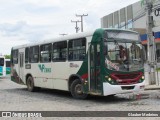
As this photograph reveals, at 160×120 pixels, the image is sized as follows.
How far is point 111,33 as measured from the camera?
46.1 ft

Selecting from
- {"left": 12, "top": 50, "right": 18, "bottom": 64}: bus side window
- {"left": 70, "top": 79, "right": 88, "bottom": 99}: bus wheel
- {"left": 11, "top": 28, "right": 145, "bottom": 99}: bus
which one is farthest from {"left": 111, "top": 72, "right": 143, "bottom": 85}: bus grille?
{"left": 12, "top": 50, "right": 18, "bottom": 64}: bus side window

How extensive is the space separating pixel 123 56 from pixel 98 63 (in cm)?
104

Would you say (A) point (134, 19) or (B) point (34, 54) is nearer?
(B) point (34, 54)

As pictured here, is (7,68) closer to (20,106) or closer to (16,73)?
(16,73)

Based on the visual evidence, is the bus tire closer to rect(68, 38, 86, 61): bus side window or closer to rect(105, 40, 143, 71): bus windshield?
rect(68, 38, 86, 61): bus side window

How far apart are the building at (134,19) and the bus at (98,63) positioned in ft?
115

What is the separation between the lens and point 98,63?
547 inches

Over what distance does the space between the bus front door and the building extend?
36791 mm

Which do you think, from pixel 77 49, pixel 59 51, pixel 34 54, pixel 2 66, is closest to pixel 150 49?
pixel 59 51

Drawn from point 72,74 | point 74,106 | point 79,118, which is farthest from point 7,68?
point 79,118

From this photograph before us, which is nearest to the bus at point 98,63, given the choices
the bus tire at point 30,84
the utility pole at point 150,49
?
the bus tire at point 30,84

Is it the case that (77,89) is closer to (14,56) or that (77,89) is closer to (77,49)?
(77,49)

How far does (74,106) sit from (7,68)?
27.2 meters

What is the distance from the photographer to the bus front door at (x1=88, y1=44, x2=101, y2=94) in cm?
A: 1389
